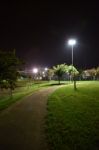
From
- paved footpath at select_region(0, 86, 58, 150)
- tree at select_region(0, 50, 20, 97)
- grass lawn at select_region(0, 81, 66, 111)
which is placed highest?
tree at select_region(0, 50, 20, 97)

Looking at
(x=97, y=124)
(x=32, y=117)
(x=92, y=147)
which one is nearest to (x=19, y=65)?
(x=32, y=117)

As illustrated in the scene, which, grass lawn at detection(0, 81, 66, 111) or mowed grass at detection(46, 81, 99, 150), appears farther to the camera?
grass lawn at detection(0, 81, 66, 111)

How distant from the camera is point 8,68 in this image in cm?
1642

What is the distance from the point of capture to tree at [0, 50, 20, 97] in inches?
635

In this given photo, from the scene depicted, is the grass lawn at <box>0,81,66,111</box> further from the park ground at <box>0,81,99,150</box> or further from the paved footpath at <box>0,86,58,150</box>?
the park ground at <box>0,81,99,150</box>

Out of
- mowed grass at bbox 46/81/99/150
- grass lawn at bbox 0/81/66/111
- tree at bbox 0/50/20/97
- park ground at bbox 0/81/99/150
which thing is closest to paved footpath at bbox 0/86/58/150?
park ground at bbox 0/81/99/150

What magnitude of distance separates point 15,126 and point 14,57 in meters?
6.99

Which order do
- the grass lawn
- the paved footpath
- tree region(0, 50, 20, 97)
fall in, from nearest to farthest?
the paved footpath, tree region(0, 50, 20, 97), the grass lawn

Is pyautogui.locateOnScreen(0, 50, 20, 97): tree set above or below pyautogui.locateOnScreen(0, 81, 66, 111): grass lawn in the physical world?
above

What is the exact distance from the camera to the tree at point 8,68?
16.1 meters

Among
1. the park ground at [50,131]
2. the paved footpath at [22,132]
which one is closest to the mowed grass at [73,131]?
the park ground at [50,131]

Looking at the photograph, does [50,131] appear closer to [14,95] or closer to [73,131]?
[73,131]

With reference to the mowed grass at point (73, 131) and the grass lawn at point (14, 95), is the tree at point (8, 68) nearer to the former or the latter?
the grass lawn at point (14, 95)

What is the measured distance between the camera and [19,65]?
715 inches
